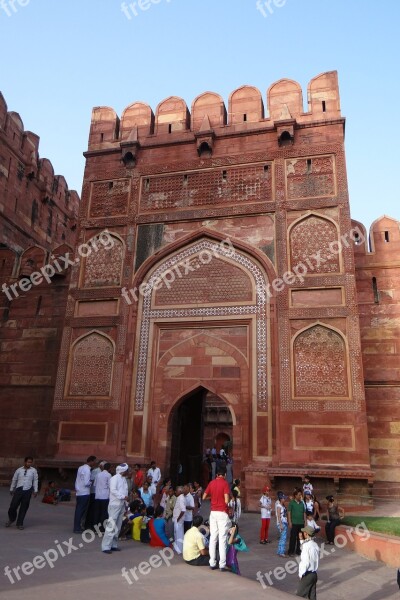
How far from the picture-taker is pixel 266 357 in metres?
10.7

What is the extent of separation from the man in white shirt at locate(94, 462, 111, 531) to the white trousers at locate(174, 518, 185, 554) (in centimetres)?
116

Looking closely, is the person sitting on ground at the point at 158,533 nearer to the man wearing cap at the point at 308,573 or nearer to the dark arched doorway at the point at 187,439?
the man wearing cap at the point at 308,573

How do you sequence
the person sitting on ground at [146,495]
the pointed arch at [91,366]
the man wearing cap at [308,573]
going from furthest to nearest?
the pointed arch at [91,366] → the person sitting on ground at [146,495] → the man wearing cap at [308,573]

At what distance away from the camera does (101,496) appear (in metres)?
7.02

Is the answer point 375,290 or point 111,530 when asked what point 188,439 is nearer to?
point 375,290

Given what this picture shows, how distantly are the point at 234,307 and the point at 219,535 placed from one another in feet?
21.7

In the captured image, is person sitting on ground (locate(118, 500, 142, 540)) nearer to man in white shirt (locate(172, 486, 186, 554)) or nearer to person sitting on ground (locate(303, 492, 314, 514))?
man in white shirt (locate(172, 486, 186, 554))

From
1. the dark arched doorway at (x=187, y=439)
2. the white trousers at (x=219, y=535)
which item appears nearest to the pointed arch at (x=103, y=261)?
the dark arched doorway at (x=187, y=439)

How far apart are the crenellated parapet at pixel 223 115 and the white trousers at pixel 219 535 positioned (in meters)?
9.76

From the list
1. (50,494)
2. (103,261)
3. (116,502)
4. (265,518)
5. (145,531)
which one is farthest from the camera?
(103,261)

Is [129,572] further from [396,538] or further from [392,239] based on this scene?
[392,239]

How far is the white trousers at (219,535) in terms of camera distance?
16.3ft

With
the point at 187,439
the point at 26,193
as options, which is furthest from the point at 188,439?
the point at 26,193

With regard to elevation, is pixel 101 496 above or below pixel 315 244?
below
